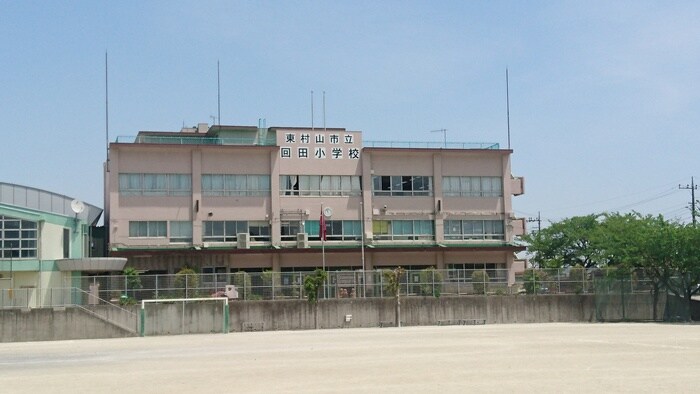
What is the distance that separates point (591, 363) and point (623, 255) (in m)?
33.8

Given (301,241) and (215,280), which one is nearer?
(215,280)

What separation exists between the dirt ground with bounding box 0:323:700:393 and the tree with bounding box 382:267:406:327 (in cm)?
1184

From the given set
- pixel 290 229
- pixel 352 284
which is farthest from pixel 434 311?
pixel 290 229

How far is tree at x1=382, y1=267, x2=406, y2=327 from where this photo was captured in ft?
186

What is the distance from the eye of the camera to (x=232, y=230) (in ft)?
226

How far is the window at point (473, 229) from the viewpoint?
7350cm

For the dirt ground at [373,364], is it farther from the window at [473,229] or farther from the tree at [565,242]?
the tree at [565,242]

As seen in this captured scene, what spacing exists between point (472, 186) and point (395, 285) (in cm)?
2014

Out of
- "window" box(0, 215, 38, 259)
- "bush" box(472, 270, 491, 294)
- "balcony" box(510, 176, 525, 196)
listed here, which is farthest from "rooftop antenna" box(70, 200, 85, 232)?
"balcony" box(510, 176, 525, 196)

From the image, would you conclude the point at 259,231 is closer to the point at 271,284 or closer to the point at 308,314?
the point at 271,284

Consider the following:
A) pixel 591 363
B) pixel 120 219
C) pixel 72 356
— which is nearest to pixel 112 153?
pixel 120 219

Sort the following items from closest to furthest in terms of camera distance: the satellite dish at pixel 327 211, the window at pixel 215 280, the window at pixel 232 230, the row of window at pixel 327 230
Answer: the window at pixel 215 280 < the row of window at pixel 327 230 < the window at pixel 232 230 < the satellite dish at pixel 327 211

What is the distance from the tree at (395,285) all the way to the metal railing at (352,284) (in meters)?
0.29

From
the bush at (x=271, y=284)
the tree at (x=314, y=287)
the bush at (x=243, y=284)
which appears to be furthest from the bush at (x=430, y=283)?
the bush at (x=243, y=284)
